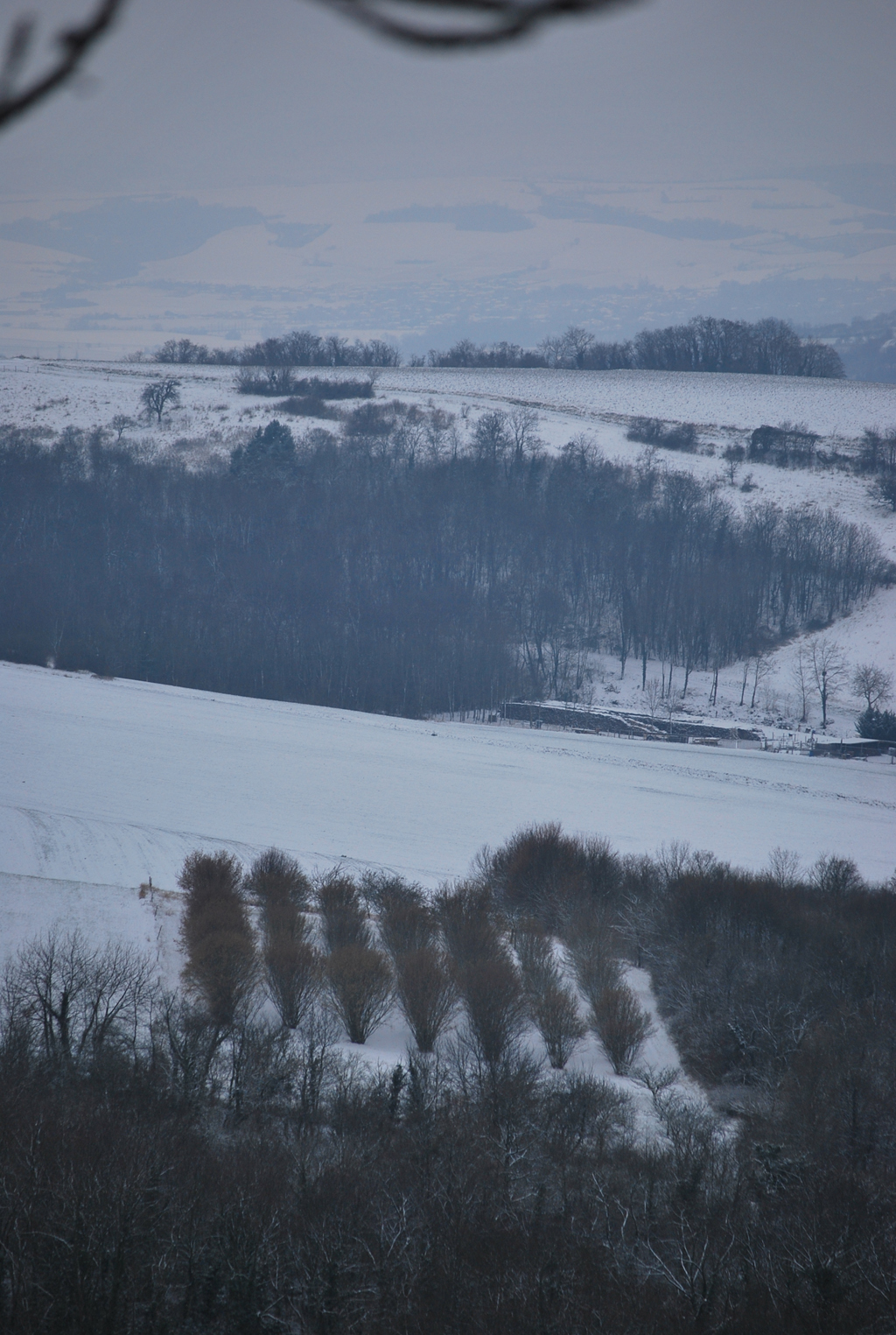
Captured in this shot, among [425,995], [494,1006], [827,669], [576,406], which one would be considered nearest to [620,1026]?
[494,1006]

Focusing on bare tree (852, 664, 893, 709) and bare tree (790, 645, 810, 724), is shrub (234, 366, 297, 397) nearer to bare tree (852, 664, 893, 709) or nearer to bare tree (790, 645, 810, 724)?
bare tree (790, 645, 810, 724)

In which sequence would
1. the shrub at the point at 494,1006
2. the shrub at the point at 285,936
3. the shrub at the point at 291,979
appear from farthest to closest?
the shrub at the point at 285,936 → the shrub at the point at 291,979 → the shrub at the point at 494,1006

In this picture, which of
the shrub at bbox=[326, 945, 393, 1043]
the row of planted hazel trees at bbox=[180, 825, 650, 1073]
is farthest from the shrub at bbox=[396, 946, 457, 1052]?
the shrub at bbox=[326, 945, 393, 1043]

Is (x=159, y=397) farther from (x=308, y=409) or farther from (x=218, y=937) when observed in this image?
(x=218, y=937)

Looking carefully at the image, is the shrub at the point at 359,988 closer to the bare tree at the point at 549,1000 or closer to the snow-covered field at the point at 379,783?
the bare tree at the point at 549,1000

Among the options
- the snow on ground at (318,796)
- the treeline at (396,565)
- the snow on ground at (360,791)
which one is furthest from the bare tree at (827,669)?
the snow on ground at (318,796)

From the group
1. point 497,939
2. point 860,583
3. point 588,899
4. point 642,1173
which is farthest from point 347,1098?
point 860,583

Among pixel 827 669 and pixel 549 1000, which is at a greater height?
pixel 827 669

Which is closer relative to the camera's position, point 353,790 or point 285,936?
point 285,936
